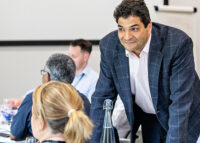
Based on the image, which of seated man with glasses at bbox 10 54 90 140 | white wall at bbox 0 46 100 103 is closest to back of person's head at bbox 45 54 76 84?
seated man with glasses at bbox 10 54 90 140

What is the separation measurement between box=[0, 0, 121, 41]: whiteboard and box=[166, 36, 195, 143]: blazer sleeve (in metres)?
2.59

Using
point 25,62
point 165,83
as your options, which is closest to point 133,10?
point 165,83

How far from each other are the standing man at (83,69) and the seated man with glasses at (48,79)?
1.22 metres

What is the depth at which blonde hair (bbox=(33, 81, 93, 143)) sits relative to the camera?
1522 mm

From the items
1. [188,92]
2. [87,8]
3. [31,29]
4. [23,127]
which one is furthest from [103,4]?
[188,92]

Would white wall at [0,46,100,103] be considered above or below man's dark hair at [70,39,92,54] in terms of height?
below

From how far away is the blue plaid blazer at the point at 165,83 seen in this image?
1965mm

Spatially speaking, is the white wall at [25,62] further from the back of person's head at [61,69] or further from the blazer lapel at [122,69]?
the blazer lapel at [122,69]

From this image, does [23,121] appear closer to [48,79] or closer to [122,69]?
[48,79]

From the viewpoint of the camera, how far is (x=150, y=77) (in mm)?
2066

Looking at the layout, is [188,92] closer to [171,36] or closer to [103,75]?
[171,36]

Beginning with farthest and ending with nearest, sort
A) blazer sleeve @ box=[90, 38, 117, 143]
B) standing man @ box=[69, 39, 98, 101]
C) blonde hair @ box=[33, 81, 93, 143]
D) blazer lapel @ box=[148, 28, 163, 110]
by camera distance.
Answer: standing man @ box=[69, 39, 98, 101]
blazer sleeve @ box=[90, 38, 117, 143]
blazer lapel @ box=[148, 28, 163, 110]
blonde hair @ box=[33, 81, 93, 143]

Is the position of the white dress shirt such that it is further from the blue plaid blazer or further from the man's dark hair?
the man's dark hair

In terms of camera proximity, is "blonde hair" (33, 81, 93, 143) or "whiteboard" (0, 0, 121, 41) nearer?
"blonde hair" (33, 81, 93, 143)
